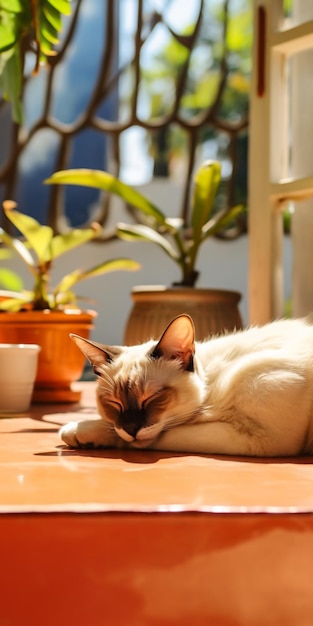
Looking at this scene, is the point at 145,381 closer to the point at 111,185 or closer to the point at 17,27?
the point at 17,27

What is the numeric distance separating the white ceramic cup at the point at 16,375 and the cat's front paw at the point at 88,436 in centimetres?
39

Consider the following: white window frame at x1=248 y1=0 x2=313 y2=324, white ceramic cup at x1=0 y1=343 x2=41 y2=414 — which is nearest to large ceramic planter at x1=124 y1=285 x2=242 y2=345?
white window frame at x1=248 y1=0 x2=313 y2=324

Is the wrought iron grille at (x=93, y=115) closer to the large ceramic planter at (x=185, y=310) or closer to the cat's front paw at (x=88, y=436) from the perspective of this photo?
the large ceramic planter at (x=185, y=310)

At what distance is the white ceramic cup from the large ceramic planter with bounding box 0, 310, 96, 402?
186mm

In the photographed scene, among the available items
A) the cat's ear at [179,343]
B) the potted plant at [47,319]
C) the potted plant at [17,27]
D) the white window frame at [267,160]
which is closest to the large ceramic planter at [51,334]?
the potted plant at [47,319]

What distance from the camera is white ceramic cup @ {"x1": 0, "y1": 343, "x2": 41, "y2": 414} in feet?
5.07

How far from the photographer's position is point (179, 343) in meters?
1.14

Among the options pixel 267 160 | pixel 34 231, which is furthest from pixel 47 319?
pixel 267 160

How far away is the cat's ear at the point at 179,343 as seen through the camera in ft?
3.63

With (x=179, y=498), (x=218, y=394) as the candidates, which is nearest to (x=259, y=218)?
(x=218, y=394)

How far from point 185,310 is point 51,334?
1.28 feet

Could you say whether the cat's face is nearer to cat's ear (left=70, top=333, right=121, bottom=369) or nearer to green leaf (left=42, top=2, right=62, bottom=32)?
cat's ear (left=70, top=333, right=121, bottom=369)

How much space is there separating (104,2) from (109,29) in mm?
162

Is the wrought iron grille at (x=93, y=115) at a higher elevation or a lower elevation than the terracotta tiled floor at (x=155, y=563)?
higher
